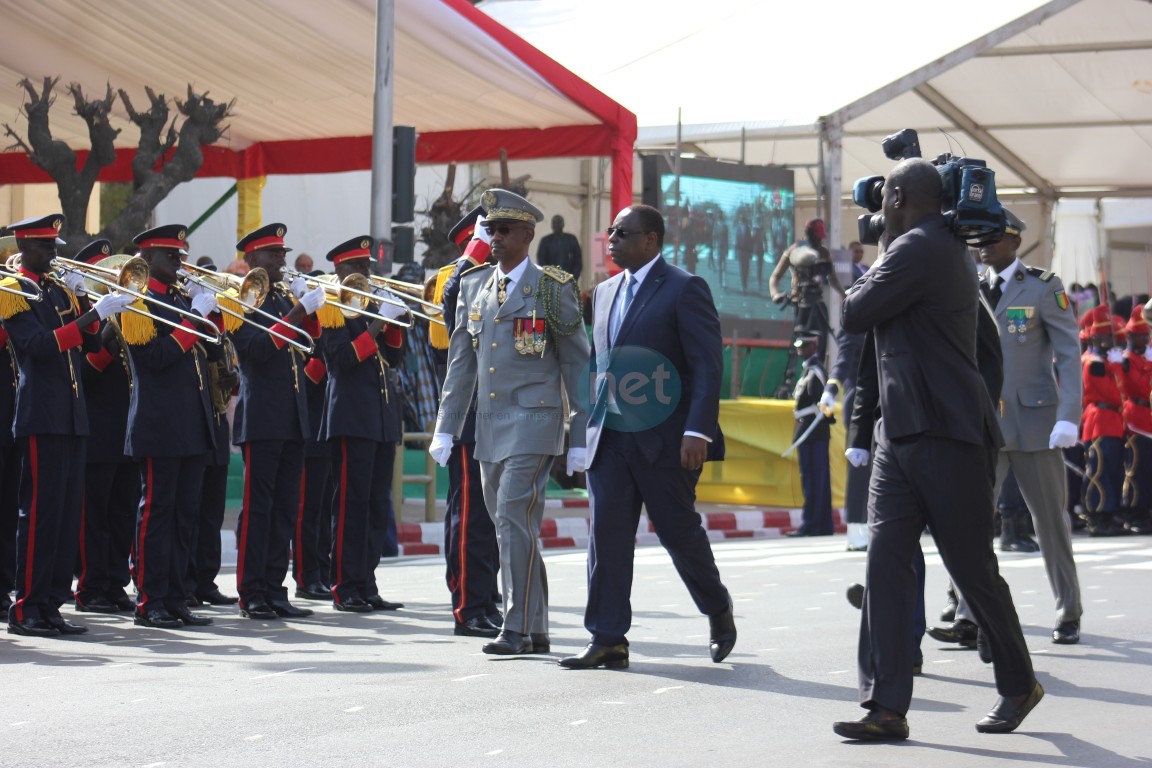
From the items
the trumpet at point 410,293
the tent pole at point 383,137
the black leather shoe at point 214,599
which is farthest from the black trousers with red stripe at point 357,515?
the tent pole at point 383,137

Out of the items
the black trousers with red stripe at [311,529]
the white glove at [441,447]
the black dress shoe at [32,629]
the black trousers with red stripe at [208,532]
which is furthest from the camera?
the black trousers with red stripe at [311,529]

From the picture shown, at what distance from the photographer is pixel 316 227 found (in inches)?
934

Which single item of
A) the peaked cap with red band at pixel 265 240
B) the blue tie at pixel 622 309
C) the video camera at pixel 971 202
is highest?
the peaked cap with red band at pixel 265 240

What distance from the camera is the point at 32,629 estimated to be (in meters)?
8.80

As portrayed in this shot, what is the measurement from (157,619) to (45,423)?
1222mm

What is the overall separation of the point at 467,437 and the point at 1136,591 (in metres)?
4.88

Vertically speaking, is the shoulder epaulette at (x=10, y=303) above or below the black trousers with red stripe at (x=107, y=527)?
above

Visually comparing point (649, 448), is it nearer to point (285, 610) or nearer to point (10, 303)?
point (285, 610)

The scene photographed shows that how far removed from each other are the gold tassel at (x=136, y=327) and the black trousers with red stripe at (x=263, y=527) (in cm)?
95

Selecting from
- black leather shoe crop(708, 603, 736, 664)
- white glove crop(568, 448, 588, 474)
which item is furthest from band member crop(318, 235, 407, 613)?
black leather shoe crop(708, 603, 736, 664)

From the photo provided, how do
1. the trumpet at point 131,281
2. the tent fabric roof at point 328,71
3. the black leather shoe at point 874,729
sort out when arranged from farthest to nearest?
the tent fabric roof at point 328,71, the trumpet at point 131,281, the black leather shoe at point 874,729

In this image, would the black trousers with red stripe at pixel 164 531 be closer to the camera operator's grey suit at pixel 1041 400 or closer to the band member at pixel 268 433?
the band member at pixel 268 433

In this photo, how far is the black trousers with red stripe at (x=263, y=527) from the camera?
9789mm

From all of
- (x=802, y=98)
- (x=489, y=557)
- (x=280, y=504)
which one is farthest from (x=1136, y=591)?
(x=802, y=98)
